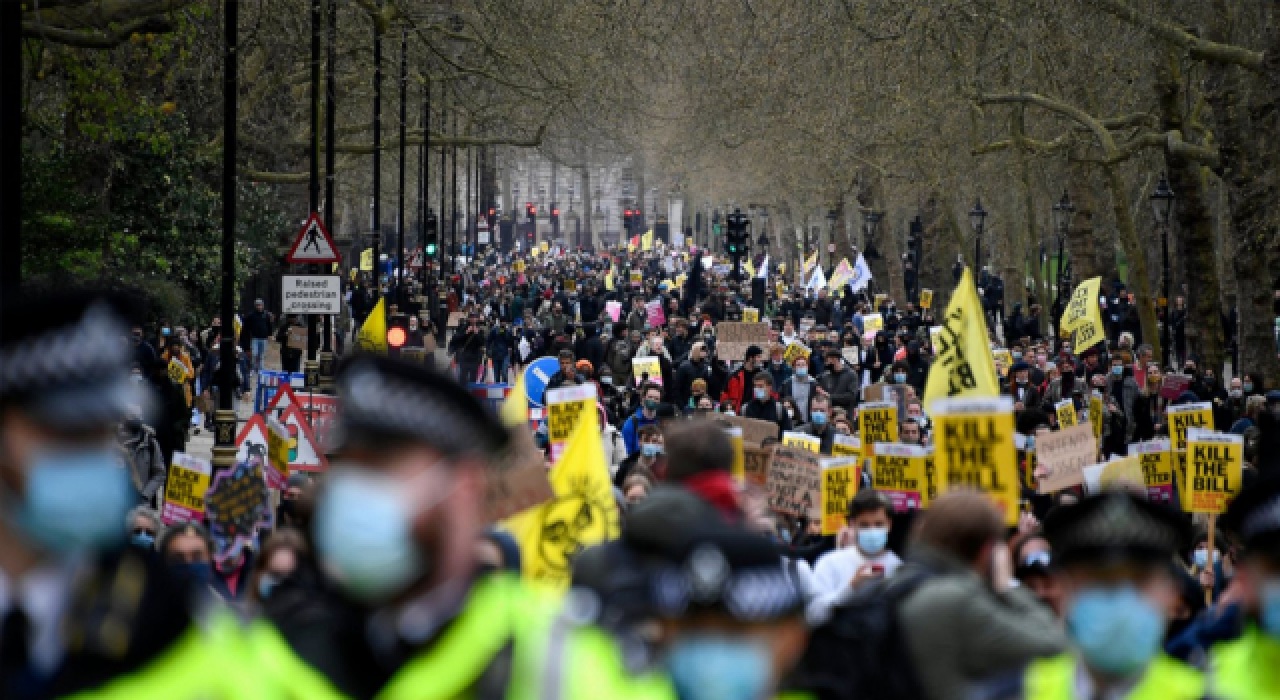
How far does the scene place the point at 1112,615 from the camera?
15.6 feet

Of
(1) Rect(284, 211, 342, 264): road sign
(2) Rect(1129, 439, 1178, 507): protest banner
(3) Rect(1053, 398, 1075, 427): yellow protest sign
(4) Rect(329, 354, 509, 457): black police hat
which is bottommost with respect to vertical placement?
(2) Rect(1129, 439, 1178, 507): protest banner

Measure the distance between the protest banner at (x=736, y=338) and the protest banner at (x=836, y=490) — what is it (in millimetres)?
18657

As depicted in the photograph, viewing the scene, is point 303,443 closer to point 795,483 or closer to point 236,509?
point 795,483

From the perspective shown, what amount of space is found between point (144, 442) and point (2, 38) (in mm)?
5501

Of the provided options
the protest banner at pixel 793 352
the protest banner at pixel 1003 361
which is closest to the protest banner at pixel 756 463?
the protest banner at pixel 793 352

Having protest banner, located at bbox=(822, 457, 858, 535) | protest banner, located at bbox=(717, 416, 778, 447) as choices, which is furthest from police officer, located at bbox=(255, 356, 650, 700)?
protest banner, located at bbox=(717, 416, 778, 447)

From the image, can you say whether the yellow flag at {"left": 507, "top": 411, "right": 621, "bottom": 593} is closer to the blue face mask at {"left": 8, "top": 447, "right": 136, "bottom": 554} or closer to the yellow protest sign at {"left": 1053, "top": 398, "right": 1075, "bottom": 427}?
the blue face mask at {"left": 8, "top": 447, "right": 136, "bottom": 554}

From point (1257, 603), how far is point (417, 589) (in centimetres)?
260

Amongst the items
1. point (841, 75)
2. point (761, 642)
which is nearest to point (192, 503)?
point (761, 642)

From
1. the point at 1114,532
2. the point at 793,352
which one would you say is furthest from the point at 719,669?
the point at 793,352

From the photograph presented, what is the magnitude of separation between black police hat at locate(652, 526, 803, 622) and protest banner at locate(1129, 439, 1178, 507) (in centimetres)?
1145

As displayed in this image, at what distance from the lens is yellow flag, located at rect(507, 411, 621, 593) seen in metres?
8.77

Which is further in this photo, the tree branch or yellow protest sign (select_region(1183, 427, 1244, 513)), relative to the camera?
the tree branch

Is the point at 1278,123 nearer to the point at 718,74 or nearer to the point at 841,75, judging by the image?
the point at 841,75
